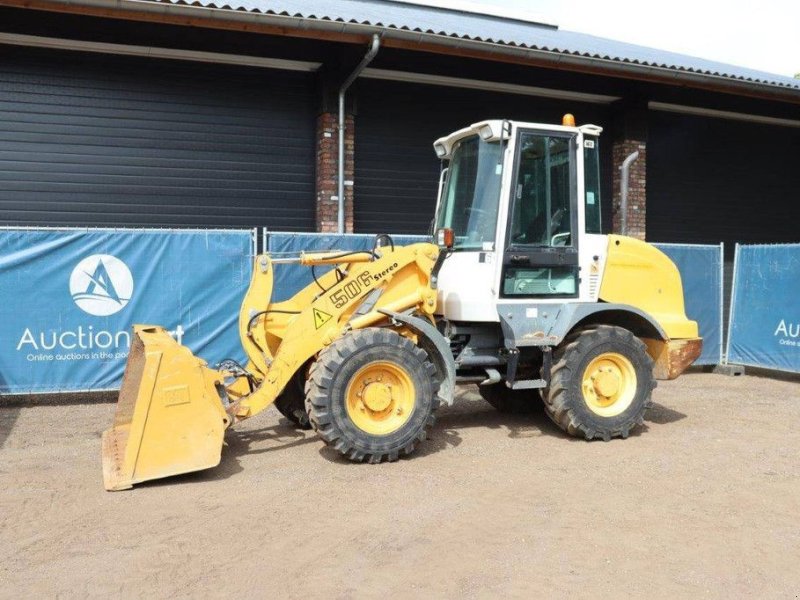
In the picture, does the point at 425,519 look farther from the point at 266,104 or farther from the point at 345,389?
the point at 266,104

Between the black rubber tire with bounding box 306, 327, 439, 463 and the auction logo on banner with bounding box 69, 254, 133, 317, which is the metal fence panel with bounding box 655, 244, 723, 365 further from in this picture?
the auction logo on banner with bounding box 69, 254, 133, 317

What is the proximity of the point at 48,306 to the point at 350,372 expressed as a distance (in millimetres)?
4485

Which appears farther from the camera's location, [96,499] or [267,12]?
[267,12]

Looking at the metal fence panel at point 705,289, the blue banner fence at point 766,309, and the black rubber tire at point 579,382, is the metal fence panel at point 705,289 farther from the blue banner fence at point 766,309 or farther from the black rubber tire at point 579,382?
the black rubber tire at point 579,382

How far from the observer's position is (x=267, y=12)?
28.8 feet

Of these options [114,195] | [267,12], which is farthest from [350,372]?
[114,195]

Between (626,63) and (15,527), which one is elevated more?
(626,63)

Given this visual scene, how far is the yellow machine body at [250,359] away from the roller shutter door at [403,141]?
4.65 m

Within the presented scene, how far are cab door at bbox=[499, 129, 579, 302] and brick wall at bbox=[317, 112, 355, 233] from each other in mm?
4605

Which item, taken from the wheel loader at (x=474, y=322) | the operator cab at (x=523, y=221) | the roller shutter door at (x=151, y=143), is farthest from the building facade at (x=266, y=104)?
the wheel loader at (x=474, y=322)

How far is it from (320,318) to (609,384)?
2.78 metres

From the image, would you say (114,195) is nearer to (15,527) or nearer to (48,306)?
(48,306)

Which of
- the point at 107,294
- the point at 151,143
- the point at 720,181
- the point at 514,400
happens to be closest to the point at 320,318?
the point at 514,400

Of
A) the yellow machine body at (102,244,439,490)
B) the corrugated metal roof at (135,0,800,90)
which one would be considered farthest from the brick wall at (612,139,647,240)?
the yellow machine body at (102,244,439,490)
